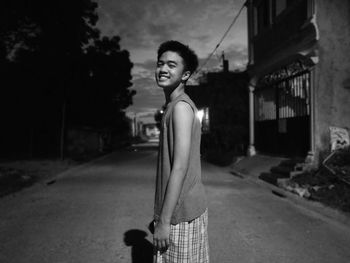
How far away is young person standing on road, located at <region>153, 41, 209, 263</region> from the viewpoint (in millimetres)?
1716

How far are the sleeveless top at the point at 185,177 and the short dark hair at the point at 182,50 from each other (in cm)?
26

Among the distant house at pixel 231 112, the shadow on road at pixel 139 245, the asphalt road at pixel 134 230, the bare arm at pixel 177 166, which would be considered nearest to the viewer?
the bare arm at pixel 177 166

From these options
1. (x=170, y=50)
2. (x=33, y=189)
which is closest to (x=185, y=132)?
(x=170, y=50)

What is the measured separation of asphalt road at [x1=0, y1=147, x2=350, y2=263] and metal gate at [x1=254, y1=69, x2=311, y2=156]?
4093mm

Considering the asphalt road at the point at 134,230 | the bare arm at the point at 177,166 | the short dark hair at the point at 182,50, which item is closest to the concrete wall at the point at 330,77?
the asphalt road at the point at 134,230

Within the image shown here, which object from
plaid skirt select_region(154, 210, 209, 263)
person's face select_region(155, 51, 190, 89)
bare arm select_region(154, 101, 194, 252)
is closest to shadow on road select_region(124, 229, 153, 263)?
plaid skirt select_region(154, 210, 209, 263)

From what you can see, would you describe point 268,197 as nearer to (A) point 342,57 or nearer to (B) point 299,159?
(B) point 299,159

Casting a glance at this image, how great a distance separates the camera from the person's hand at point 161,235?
1727mm

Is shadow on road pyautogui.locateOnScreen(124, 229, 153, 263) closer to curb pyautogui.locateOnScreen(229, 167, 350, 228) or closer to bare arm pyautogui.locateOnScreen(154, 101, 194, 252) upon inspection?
bare arm pyautogui.locateOnScreen(154, 101, 194, 252)

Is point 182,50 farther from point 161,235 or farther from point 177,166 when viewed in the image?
point 161,235

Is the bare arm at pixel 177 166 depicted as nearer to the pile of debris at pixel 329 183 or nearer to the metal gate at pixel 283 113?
the pile of debris at pixel 329 183

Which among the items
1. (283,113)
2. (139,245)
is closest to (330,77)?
(283,113)

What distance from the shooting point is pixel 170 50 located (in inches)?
77.5

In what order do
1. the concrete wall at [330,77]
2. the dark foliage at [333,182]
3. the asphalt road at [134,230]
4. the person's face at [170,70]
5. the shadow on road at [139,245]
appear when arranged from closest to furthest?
the person's face at [170,70] → the shadow on road at [139,245] → the asphalt road at [134,230] → the dark foliage at [333,182] → the concrete wall at [330,77]
